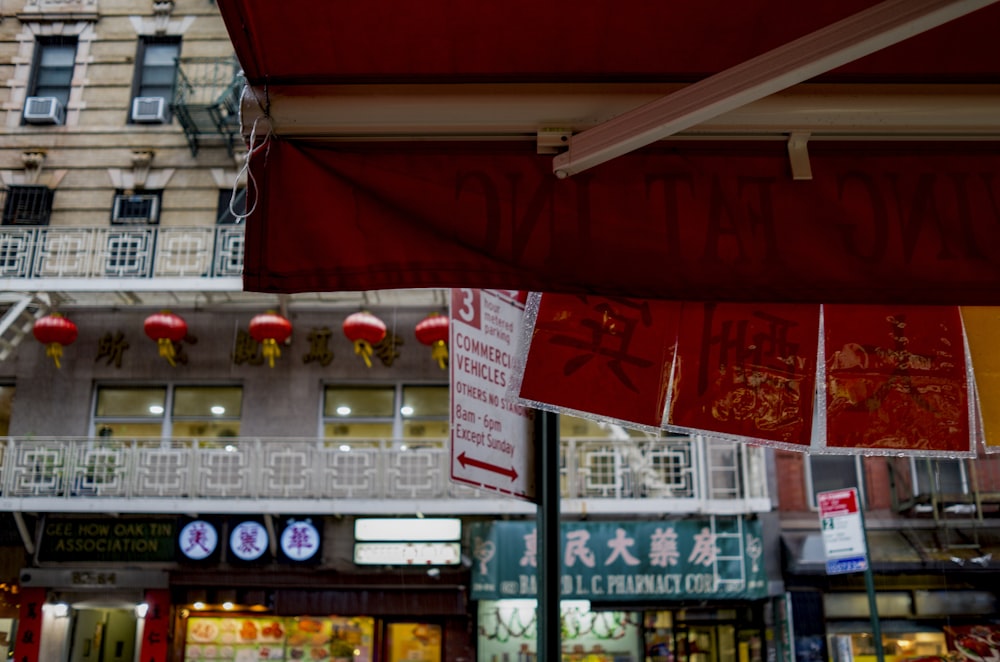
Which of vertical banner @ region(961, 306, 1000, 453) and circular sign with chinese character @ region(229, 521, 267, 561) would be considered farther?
circular sign with chinese character @ region(229, 521, 267, 561)

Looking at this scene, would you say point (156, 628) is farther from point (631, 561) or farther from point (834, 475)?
point (834, 475)

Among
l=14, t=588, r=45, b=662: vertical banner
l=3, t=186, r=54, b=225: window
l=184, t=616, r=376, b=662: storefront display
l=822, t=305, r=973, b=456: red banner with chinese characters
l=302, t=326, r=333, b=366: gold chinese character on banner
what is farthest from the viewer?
l=3, t=186, r=54, b=225: window

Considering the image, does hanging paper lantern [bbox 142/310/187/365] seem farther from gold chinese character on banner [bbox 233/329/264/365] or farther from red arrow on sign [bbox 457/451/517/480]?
red arrow on sign [bbox 457/451/517/480]

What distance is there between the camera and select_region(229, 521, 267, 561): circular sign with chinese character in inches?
627

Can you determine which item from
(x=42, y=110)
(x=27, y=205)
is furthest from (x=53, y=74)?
(x=27, y=205)

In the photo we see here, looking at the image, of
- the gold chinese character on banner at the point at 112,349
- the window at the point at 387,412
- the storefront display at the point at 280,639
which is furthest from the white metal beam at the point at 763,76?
the gold chinese character on banner at the point at 112,349

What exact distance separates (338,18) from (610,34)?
29.2 inches

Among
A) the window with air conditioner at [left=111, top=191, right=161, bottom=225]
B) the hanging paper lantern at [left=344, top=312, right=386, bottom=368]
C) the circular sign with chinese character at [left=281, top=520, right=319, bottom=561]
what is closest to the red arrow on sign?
the hanging paper lantern at [left=344, top=312, right=386, bottom=368]

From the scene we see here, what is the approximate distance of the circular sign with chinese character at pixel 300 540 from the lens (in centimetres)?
1600

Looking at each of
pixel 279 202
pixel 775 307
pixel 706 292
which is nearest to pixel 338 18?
pixel 279 202

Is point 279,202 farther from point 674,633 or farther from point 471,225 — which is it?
point 674,633

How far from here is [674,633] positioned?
16453 millimetres

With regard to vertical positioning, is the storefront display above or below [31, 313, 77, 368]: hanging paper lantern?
below

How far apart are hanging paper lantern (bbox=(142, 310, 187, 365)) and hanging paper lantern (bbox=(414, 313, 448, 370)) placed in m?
4.52
